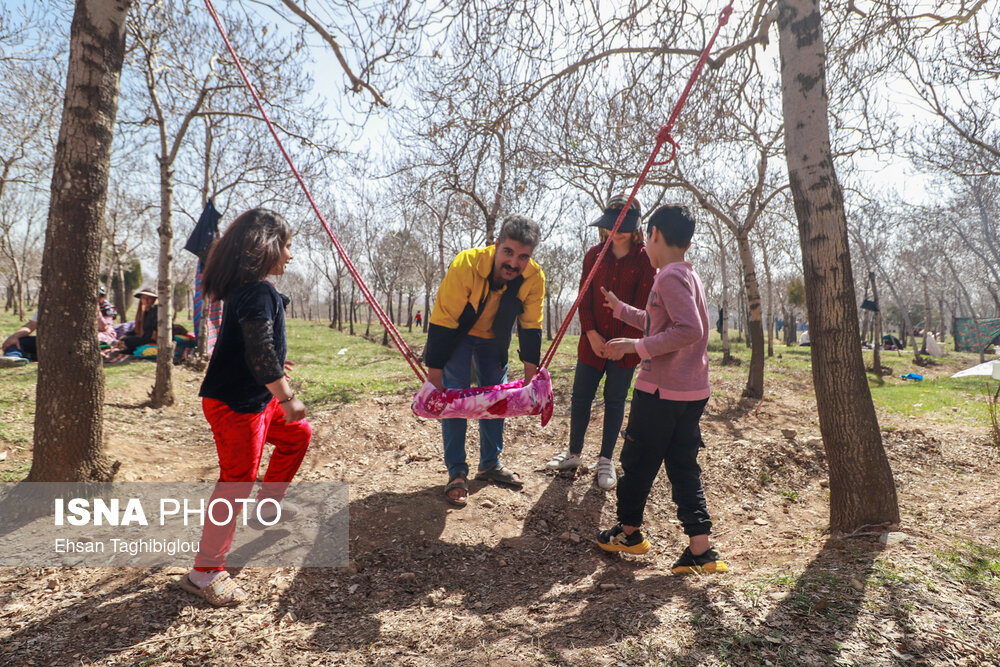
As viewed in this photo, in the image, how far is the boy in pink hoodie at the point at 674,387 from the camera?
2635 millimetres

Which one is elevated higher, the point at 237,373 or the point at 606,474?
the point at 237,373

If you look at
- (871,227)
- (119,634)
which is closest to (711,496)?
(119,634)

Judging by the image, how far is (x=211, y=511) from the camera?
240 centimetres

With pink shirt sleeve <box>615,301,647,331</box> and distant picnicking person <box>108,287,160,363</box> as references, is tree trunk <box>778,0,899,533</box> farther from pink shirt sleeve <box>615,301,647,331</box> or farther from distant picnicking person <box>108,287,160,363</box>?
distant picnicking person <box>108,287,160,363</box>

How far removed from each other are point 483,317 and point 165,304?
582 cm

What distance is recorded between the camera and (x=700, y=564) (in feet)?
8.89

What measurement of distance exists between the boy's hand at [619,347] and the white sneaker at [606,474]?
1468 mm

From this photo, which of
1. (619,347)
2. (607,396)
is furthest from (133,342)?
(619,347)

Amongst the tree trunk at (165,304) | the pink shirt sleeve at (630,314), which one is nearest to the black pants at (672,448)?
the pink shirt sleeve at (630,314)

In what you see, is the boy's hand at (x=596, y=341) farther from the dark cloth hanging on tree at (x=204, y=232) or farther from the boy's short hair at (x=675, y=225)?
the dark cloth hanging on tree at (x=204, y=232)

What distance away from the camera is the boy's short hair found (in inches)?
108

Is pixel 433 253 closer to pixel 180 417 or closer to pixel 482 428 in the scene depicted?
pixel 180 417

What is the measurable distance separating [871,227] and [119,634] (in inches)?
1076

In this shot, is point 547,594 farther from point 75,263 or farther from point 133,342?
point 133,342
